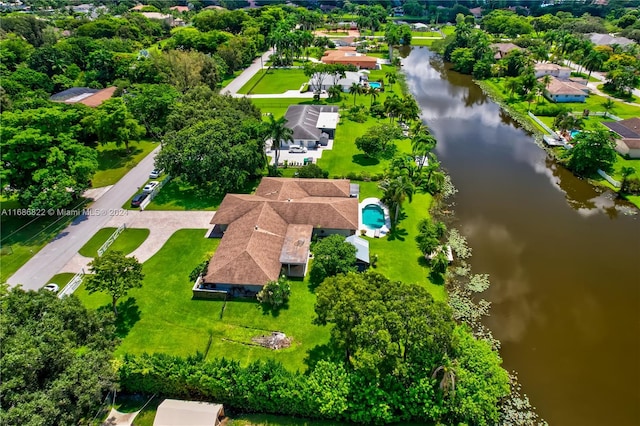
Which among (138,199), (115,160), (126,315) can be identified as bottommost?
(126,315)

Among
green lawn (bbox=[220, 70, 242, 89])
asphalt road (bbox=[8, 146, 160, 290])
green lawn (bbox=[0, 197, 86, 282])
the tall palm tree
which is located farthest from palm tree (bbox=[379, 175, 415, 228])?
green lawn (bbox=[220, 70, 242, 89])

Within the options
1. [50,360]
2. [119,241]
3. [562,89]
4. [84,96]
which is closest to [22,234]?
[119,241]

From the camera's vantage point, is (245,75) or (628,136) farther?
(245,75)

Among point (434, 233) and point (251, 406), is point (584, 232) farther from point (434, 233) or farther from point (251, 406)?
point (251, 406)

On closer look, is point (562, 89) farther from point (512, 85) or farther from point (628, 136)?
point (628, 136)

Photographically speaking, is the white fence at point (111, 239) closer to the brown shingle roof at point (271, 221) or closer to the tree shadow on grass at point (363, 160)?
the brown shingle roof at point (271, 221)

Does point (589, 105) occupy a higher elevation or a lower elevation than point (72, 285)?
higher

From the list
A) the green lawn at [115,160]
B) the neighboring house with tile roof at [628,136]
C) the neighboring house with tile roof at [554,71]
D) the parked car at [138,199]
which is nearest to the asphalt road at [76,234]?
the parked car at [138,199]
